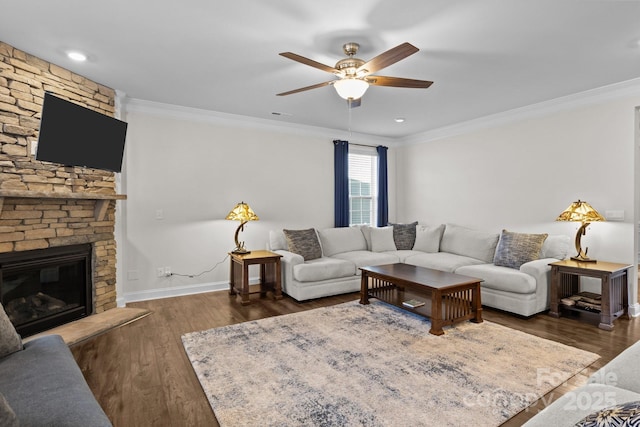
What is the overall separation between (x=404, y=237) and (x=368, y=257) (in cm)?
105

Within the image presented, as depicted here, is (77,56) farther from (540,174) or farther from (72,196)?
(540,174)

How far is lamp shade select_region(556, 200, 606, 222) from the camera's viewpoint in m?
3.69

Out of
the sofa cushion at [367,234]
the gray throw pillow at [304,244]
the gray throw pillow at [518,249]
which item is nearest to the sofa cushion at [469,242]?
the gray throw pillow at [518,249]

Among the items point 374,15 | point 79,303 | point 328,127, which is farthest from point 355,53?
point 79,303

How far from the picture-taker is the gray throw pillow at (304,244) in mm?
4797

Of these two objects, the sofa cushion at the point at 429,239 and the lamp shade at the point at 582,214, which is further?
the sofa cushion at the point at 429,239

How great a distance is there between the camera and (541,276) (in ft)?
12.3

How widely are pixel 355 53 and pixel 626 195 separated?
11.0ft

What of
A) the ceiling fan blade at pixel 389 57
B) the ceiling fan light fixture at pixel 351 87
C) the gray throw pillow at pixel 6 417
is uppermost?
the ceiling fan blade at pixel 389 57

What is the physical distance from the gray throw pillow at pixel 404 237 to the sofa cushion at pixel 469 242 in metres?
0.50

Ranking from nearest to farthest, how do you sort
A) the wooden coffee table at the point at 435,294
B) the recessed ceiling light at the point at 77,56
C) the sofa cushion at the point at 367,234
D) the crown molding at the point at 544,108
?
1. the recessed ceiling light at the point at 77,56
2. the wooden coffee table at the point at 435,294
3. the crown molding at the point at 544,108
4. the sofa cushion at the point at 367,234

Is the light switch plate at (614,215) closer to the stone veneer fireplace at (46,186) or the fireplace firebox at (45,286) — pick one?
the stone veneer fireplace at (46,186)

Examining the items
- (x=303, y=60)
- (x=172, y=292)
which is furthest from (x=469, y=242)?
(x=172, y=292)

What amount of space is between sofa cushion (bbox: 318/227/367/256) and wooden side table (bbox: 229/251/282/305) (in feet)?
3.14
